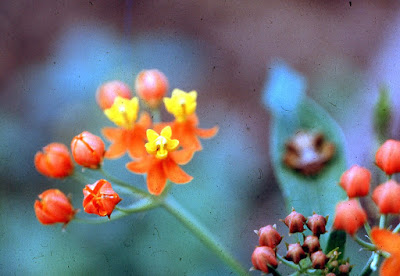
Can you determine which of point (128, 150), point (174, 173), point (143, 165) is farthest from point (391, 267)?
point (128, 150)

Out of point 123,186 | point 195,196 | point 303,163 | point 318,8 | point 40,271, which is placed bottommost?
point 40,271

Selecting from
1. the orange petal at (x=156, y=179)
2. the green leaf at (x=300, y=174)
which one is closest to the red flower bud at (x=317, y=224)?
the green leaf at (x=300, y=174)

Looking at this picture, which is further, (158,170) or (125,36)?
(125,36)

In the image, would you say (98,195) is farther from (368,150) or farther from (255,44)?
(255,44)

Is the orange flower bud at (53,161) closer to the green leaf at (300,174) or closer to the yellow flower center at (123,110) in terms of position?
the yellow flower center at (123,110)

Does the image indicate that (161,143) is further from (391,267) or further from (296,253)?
(391,267)

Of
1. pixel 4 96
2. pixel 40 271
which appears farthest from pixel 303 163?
pixel 4 96
